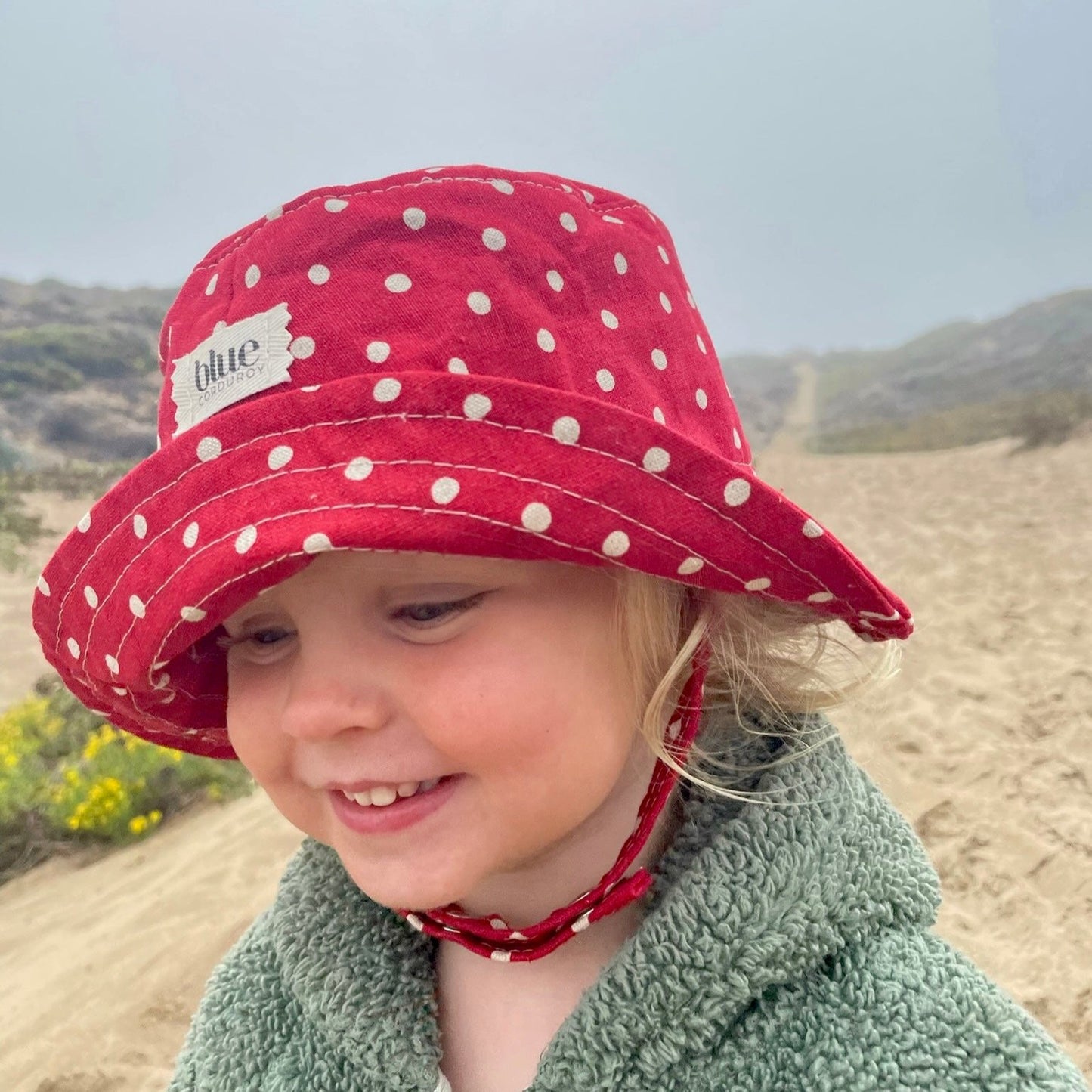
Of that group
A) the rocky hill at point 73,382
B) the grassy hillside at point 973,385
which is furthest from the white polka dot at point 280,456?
the rocky hill at point 73,382

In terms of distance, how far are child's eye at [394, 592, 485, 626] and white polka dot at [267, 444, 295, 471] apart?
158 millimetres

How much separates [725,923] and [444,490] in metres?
0.48

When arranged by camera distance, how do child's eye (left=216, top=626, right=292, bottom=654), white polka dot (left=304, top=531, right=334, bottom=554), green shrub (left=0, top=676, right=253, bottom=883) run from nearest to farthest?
1. white polka dot (left=304, top=531, right=334, bottom=554)
2. child's eye (left=216, top=626, right=292, bottom=654)
3. green shrub (left=0, top=676, right=253, bottom=883)

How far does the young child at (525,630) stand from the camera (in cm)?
62

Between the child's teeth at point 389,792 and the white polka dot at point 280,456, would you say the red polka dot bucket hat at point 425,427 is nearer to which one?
the white polka dot at point 280,456

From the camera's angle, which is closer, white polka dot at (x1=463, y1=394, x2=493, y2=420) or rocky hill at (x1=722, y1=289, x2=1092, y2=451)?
white polka dot at (x1=463, y1=394, x2=493, y2=420)

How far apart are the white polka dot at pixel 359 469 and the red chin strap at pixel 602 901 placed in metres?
0.43

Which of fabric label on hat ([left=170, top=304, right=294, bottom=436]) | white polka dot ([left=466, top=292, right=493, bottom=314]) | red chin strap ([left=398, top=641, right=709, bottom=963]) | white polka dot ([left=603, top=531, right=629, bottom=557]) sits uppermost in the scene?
white polka dot ([left=466, top=292, right=493, bottom=314])

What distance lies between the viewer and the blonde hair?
788 millimetres

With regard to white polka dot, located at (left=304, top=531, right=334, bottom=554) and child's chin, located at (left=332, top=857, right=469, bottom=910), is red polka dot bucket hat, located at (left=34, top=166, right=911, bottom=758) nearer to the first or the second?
white polka dot, located at (left=304, top=531, right=334, bottom=554)

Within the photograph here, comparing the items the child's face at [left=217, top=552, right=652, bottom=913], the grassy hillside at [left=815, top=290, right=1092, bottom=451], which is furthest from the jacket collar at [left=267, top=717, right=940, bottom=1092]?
the grassy hillside at [left=815, top=290, right=1092, bottom=451]

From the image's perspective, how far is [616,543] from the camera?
63 cm

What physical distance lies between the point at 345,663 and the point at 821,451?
15.5 m

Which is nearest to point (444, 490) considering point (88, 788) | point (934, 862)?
point (934, 862)
